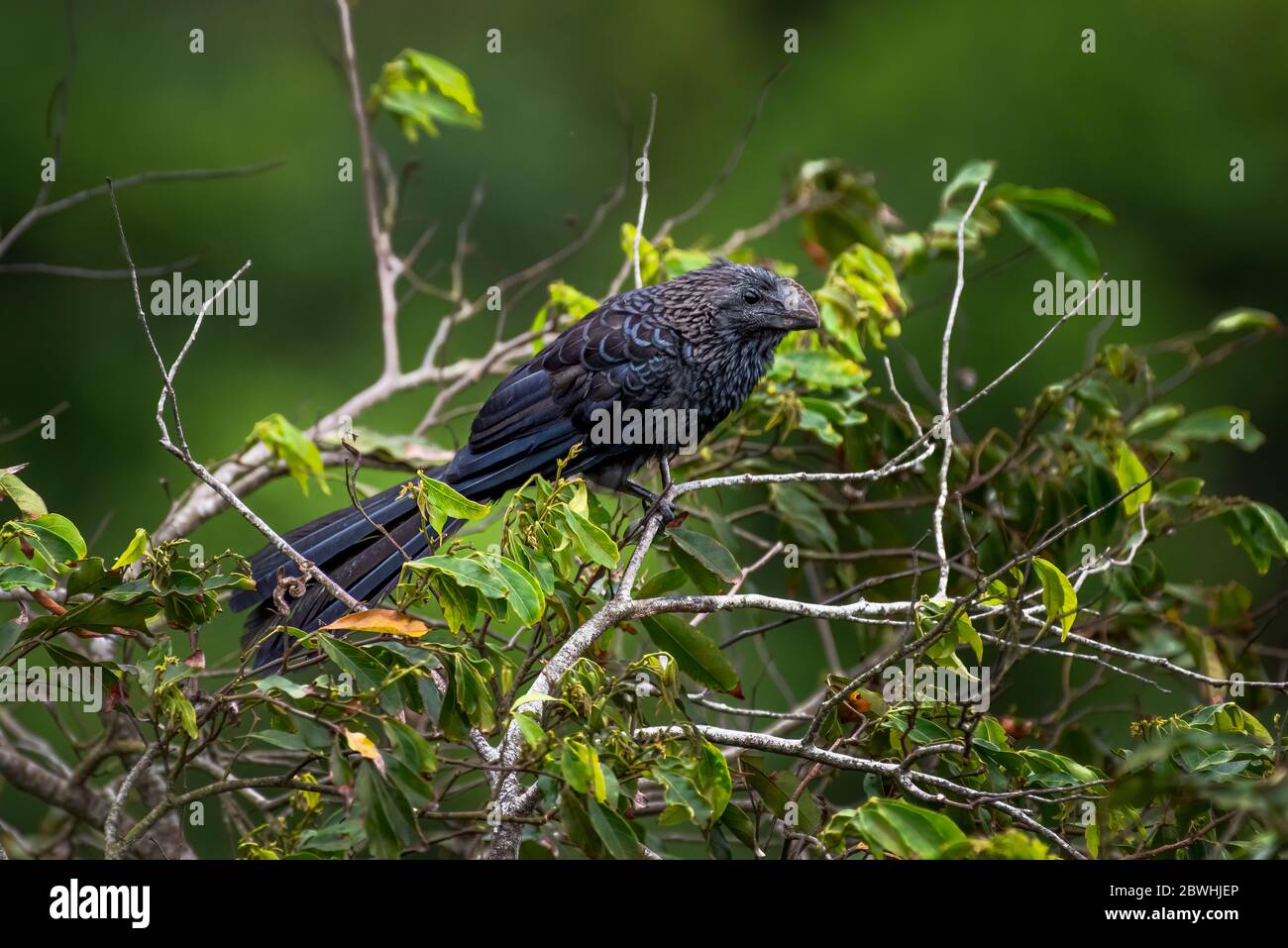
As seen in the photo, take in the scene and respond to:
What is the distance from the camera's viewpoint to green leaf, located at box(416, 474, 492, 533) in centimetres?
223

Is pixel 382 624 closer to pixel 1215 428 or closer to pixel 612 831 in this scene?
pixel 612 831

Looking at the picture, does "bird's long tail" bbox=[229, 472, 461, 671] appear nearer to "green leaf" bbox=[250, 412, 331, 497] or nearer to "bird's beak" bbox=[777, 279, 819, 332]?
"green leaf" bbox=[250, 412, 331, 497]

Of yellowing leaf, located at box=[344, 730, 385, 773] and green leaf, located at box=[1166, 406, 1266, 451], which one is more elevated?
green leaf, located at box=[1166, 406, 1266, 451]

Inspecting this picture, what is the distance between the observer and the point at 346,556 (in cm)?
315

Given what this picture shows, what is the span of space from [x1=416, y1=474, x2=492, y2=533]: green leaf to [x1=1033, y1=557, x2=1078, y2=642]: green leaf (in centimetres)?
93

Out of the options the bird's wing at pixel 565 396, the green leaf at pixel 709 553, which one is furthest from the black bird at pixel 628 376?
the green leaf at pixel 709 553

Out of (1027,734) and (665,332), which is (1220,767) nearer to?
(1027,734)

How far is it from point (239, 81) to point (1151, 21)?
5.63m

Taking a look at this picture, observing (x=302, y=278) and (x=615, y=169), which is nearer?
(x=302, y=278)

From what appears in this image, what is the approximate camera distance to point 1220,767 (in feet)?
7.47

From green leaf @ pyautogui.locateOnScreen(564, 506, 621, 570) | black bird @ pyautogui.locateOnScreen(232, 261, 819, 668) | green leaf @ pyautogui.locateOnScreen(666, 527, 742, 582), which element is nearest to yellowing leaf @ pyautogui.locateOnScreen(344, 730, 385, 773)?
green leaf @ pyautogui.locateOnScreen(564, 506, 621, 570)

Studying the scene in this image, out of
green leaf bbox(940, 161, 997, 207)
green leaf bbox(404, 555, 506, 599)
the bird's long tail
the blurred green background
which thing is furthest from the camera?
the blurred green background

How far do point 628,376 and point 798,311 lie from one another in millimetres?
471
